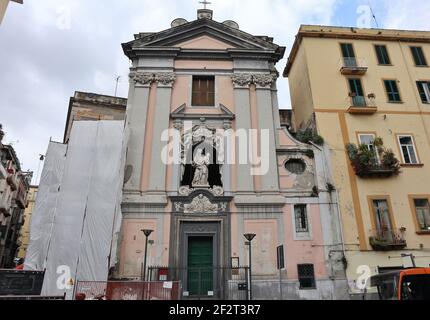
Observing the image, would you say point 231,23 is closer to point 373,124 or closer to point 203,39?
point 203,39

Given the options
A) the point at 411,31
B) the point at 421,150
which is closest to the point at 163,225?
the point at 421,150

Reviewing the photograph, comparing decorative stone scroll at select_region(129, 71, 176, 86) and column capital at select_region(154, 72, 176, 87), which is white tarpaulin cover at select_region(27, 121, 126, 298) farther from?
column capital at select_region(154, 72, 176, 87)

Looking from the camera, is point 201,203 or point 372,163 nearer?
point 201,203

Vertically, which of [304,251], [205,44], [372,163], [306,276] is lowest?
[306,276]

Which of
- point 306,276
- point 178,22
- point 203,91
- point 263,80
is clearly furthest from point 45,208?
point 178,22

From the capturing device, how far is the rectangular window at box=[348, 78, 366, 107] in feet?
59.4

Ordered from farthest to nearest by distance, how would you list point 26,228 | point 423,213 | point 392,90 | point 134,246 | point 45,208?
point 26,228 < point 392,90 < point 423,213 < point 134,246 < point 45,208

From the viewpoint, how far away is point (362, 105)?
1798 cm

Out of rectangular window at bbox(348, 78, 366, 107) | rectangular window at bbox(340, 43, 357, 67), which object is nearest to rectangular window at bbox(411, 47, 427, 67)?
rectangular window at bbox(340, 43, 357, 67)

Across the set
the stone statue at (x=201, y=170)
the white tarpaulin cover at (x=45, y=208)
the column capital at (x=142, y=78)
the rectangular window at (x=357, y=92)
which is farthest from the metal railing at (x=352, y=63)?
the white tarpaulin cover at (x=45, y=208)

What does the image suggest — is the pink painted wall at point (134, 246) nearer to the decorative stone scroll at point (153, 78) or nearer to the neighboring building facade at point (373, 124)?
the decorative stone scroll at point (153, 78)

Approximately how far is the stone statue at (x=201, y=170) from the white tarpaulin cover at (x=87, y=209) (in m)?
3.67

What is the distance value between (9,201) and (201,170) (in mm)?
29114

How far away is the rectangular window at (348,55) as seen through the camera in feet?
62.8
